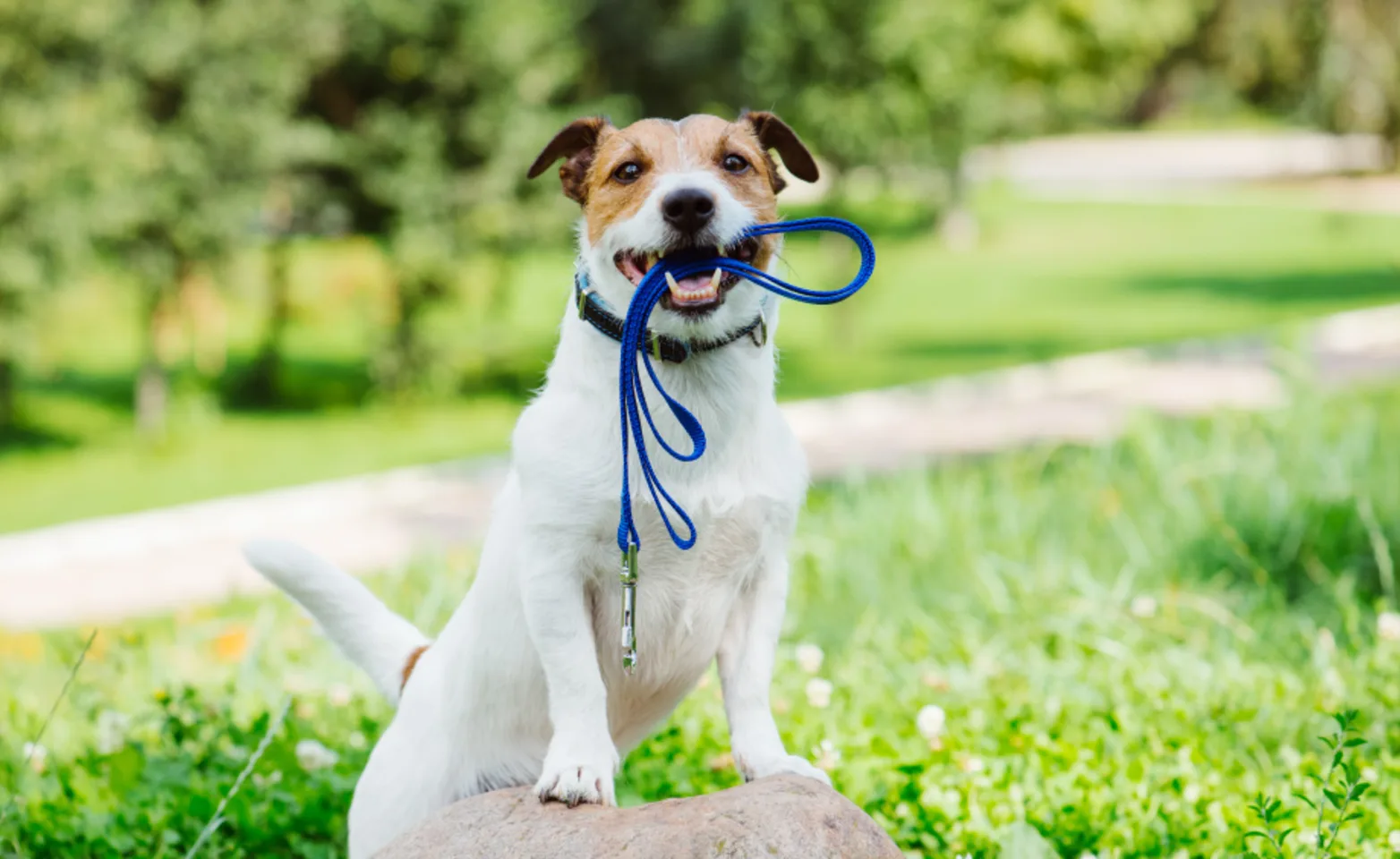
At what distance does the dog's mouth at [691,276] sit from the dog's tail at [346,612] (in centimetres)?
115

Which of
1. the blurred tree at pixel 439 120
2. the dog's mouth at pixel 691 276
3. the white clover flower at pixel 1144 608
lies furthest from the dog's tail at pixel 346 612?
the blurred tree at pixel 439 120

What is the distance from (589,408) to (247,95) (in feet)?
33.8

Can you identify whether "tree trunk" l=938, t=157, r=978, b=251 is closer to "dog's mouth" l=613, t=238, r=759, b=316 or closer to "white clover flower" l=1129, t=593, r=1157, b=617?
"white clover flower" l=1129, t=593, r=1157, b=617

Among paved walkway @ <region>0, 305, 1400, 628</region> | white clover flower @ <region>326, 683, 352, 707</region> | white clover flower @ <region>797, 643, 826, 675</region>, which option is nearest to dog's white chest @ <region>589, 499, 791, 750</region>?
white clover flower @ <region>797, 643, 826, 675</region>

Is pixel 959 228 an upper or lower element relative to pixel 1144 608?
upper

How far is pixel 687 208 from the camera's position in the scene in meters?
2.61

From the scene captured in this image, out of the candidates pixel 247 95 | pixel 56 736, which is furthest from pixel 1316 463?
pixel 247 95

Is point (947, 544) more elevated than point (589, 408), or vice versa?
point (589, 408)

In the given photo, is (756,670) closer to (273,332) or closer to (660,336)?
(660,336)

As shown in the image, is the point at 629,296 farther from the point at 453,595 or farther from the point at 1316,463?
the point at 1316,463

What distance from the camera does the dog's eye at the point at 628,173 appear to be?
282cm

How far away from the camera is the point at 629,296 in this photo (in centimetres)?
278

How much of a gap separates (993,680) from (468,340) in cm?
1058

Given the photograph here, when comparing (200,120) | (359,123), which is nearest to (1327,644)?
(200,120)
